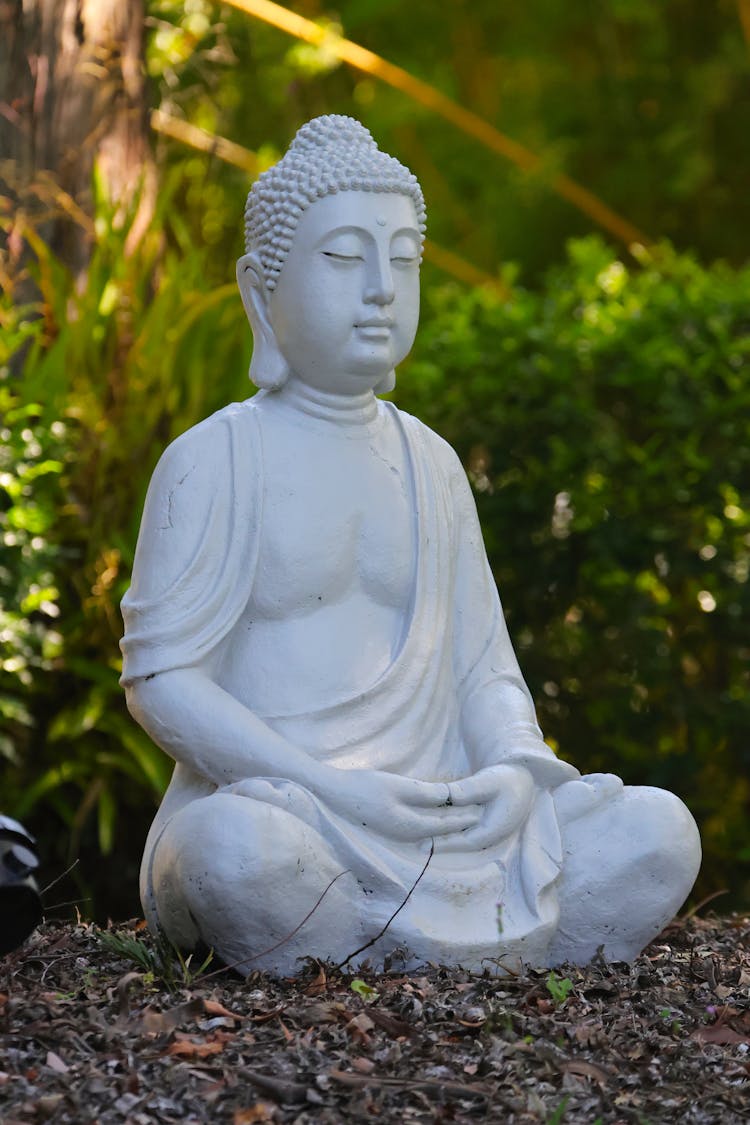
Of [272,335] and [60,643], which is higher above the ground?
[272,335]

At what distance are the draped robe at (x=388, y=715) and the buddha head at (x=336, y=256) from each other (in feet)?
0.75

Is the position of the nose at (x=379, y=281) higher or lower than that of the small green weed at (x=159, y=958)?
higher

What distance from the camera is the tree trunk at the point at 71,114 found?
6.12 metres

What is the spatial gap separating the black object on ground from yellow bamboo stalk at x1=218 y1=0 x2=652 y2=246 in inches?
198

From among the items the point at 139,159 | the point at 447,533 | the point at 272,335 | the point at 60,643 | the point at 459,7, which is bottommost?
the point at 60,643

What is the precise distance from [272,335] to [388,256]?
1.16ft

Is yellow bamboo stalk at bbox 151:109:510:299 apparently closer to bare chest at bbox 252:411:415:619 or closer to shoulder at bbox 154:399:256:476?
bare chest at bbox 252:411:415:619

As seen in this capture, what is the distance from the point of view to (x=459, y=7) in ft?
32.2

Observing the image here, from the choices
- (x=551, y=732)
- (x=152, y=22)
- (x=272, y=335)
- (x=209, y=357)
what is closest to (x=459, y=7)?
(x=152, y=22)

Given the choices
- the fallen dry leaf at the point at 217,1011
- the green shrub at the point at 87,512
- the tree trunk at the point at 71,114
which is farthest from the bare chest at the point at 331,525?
the tree trunk at the point at 71,114

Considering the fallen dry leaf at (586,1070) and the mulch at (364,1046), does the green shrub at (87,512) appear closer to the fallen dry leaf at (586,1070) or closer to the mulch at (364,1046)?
the mulch at (364,1046)

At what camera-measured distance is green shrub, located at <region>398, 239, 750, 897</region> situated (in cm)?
595

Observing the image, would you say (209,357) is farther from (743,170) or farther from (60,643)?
(743,170)

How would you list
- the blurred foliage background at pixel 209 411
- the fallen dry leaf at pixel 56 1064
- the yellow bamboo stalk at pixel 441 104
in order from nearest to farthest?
the fallen dry leaf at pixel 56 1064, the blurred foliage background at pixel 209 411, the yellow bamboo stalk at pixel 441 104
